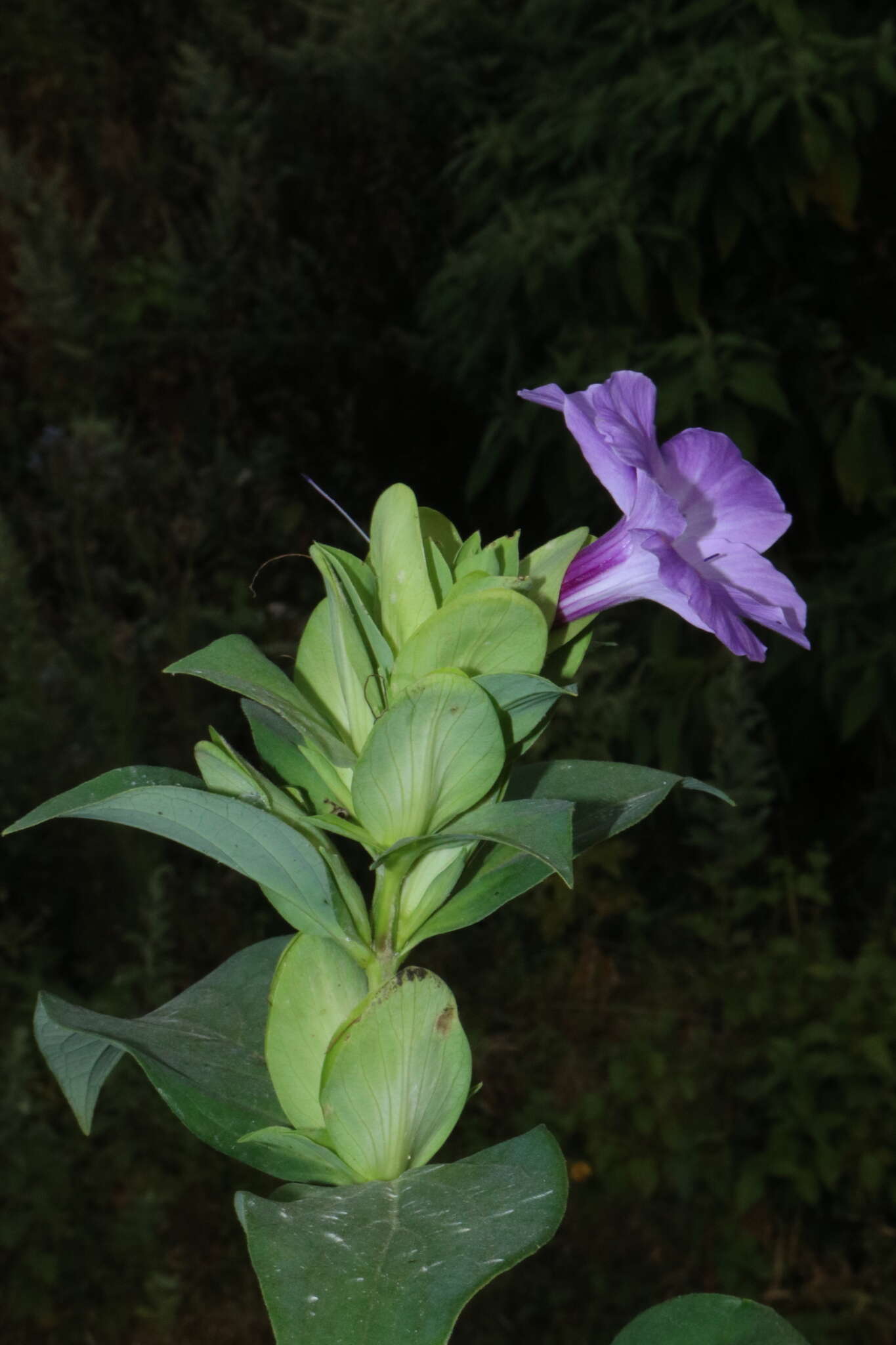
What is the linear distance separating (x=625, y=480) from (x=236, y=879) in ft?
6.71

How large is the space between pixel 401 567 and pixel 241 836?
0.39 feet

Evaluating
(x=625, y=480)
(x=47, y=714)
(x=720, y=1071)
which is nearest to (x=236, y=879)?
(x=47, y=714)

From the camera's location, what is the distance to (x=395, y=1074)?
0.45 m

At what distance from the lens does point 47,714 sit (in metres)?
2.26

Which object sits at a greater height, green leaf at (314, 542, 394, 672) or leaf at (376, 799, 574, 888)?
green leaf at (314, 542, 394, 672)

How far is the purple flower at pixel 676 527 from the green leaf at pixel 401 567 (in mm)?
70

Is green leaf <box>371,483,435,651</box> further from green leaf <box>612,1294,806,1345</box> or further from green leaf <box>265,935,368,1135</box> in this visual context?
green leaf <box>612,1294,806,1345</box>

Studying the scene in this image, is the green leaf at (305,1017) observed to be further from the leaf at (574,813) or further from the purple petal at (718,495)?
the purple petal at (718,495)

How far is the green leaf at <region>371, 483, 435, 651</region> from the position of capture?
47 cm

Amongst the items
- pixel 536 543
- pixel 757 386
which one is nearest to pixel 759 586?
pixel 757 386

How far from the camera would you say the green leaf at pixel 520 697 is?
438 millimetres

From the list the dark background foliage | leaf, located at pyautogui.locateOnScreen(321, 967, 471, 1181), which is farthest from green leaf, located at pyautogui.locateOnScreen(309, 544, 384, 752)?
the dark background foliage

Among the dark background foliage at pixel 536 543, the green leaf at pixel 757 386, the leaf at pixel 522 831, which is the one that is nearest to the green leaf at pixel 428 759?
the leaf at pixel 522 831

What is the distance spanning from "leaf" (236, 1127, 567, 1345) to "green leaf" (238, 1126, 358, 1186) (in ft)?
0.08
